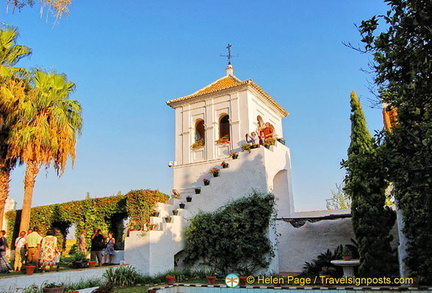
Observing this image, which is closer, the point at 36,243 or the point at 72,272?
the point at 72,272

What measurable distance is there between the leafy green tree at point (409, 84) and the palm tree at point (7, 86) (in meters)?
14.6

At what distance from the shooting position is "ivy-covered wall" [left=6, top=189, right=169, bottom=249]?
16.8 m

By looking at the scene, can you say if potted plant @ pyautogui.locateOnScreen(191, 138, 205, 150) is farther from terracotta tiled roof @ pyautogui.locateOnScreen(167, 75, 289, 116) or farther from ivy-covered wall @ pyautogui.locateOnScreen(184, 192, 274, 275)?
ivy-covered wall @ pyautogui.locateOnScreen(184, 192, 274, 275)

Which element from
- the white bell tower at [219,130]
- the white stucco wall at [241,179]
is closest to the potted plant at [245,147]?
the white stucco wall at [241,179]

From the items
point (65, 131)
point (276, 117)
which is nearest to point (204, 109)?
point (276, 117)

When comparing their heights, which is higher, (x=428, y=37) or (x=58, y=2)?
(x=58, y=2)

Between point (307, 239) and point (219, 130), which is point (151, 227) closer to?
point (307, 239)

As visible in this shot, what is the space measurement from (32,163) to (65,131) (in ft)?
6.68

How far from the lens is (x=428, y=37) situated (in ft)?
18.7

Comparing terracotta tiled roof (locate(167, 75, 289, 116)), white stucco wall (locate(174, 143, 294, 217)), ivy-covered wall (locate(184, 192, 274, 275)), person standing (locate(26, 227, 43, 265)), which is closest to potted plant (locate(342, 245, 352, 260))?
ivy-covered wall (locate(184, 192, 274, 275))

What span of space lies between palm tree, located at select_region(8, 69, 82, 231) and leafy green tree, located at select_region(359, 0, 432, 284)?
569 inches

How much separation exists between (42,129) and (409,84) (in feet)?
48.9

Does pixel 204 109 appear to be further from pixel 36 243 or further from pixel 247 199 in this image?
pixel 36 243

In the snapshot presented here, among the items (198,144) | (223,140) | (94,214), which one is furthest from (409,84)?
(94,214)
